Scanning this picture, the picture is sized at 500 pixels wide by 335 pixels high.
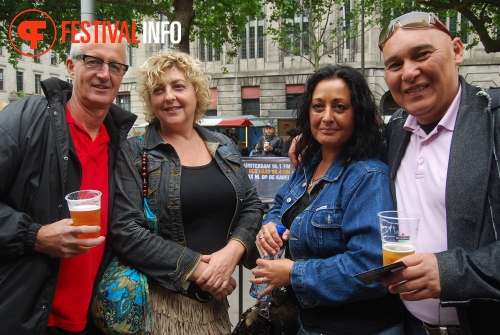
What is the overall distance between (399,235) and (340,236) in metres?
0.43

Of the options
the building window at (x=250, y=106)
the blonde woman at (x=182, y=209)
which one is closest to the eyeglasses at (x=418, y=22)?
the blonde woman at (x=182, y=209)

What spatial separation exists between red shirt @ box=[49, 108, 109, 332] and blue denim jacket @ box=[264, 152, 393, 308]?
1092 mm

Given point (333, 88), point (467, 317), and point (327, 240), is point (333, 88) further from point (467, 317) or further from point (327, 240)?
point (467, 317)

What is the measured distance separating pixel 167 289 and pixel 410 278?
1381mm

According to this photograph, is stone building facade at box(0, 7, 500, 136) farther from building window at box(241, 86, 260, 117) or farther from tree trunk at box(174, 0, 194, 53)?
tree trunk at box(174, 0, 194, 53)

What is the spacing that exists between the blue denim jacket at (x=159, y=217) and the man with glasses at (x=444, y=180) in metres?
0.98

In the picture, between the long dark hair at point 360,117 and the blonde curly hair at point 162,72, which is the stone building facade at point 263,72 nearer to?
the blonde curly hair at point 162,72

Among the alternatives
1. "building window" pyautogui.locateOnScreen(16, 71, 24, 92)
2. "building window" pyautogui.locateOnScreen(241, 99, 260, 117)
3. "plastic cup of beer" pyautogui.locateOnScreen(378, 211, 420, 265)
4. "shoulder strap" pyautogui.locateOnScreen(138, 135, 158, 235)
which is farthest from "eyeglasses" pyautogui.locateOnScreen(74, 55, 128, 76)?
"building window" pyautogui.locateOnScreen(16, 71, 24, 92)

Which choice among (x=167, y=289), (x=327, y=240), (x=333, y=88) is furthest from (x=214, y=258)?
(x=333, y=88)

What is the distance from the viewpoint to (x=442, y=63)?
1922 mm

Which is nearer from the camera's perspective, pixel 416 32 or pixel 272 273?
pixel 416 32

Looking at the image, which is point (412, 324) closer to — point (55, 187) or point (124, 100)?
point (55, 187)

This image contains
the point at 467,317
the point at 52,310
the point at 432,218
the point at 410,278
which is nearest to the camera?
the point at 410,278

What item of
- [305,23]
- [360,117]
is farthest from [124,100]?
[360,117]
